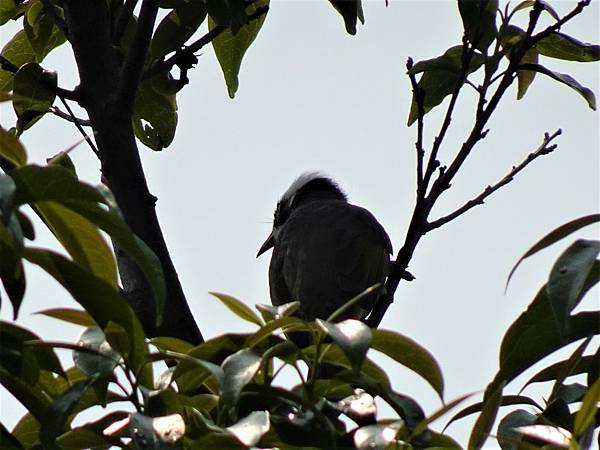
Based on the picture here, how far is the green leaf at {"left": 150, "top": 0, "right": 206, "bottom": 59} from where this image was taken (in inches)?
121

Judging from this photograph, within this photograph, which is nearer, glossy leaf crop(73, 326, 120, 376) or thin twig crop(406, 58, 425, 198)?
glossy leaf crop(73, 326, 120, 376)

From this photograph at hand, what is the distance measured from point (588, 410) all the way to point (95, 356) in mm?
800

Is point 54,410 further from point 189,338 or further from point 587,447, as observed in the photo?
point 189,338

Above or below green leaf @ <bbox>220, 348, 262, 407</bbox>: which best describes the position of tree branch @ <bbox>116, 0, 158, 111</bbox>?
above

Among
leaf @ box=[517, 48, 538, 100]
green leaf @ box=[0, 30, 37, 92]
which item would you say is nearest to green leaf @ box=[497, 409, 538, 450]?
leaf @ box=[517, 48, 538, 100]

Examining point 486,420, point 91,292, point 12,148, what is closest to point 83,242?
point 91,292

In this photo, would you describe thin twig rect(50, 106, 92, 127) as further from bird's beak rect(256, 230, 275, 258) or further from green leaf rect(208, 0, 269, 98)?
bird's beak rect(256, 230, 275, 258)

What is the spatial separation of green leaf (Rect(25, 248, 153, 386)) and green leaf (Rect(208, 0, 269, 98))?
64.2 inches

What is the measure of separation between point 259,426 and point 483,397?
1.60 feet

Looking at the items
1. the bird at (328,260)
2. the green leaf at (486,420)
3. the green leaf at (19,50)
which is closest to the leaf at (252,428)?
the green leaf at (486,420)

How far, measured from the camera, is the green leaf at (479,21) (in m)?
2.82

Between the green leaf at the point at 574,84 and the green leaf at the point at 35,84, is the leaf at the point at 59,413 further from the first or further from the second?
the green leaf at the point at 574,84

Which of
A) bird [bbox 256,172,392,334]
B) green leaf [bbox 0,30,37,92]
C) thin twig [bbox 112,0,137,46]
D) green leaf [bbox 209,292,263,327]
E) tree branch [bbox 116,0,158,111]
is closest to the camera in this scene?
green leaf [bbox 209,292,263,327]

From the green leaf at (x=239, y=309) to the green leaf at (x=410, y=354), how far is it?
206mm
